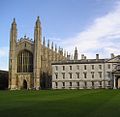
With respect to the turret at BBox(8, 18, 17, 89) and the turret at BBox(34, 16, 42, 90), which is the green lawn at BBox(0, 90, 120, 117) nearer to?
the turret at BBox(34, 16, 42, 90)

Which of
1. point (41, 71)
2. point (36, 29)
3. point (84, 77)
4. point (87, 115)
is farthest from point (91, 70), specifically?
point (87, 115)

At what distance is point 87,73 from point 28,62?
18192 mm

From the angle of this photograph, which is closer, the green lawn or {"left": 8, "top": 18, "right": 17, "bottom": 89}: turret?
the green lawn

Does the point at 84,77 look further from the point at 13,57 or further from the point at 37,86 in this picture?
the point at 13,57

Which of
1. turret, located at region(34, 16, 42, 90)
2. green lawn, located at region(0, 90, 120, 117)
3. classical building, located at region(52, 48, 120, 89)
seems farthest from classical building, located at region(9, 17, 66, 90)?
green lawn, located at region(0, 90, 120, 117)

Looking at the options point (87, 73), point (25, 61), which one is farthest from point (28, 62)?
point (87, 73)

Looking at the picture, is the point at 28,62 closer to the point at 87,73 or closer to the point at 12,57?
the point at 12,57

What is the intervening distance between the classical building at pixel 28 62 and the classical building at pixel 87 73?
4355 mm

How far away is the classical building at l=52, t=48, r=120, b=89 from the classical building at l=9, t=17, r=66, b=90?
14.3 ft

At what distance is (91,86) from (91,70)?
15.3 feet

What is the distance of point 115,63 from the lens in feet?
304

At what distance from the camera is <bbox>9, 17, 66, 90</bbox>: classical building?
315 feet

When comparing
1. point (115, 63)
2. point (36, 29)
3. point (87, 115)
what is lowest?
point (87, 115)

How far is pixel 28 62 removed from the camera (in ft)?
324
